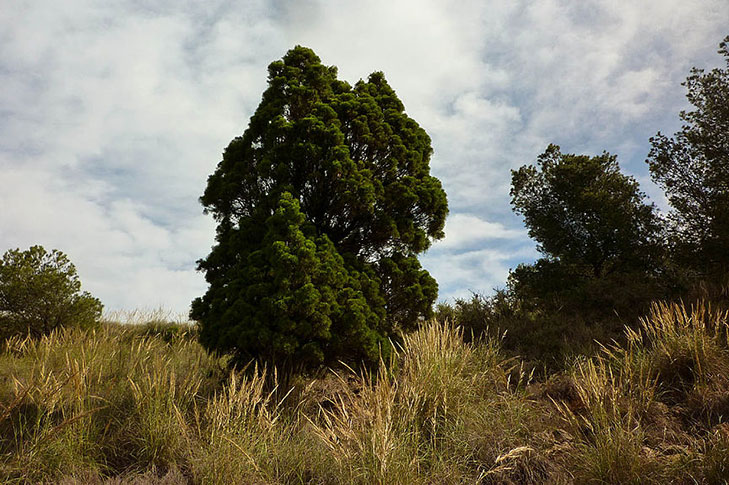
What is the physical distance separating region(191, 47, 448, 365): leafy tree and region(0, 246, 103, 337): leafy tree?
605 centimetres

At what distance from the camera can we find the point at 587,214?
13.7m

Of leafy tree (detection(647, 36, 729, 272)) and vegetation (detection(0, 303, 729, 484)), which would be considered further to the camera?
leafy tree (detection(647, 36, 729, 272))

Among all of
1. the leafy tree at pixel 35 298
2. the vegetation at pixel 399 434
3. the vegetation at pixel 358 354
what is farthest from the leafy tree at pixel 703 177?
the leafy tree at pixel 35 298

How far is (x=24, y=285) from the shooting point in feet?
35.1

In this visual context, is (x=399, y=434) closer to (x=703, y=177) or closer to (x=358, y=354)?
(x=358, y=354)

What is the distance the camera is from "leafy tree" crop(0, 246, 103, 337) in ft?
35.0

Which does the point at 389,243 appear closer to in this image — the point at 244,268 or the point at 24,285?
the point at 244,268

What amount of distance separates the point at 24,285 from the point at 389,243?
9410mm

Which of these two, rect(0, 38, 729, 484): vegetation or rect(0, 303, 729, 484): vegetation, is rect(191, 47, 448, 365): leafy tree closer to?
rect(0, 38, 729, 484): vegetation

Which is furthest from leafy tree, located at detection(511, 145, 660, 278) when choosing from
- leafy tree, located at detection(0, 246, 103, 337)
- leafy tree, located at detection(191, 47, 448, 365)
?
leafy tree, located at detection(0, 246, 103, 337)

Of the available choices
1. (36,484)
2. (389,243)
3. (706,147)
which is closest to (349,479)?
(36,484)

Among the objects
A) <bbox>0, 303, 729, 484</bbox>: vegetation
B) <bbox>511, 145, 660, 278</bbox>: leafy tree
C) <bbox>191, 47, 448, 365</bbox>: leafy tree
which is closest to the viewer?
<bbox>0, 303, 729, 484</bbox>: vegetation

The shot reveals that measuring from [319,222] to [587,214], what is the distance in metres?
10.0

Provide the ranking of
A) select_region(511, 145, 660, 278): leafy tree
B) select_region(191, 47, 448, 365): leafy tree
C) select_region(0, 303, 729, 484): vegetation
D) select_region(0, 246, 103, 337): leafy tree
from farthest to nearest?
select_region(511, 145, 660, 278): leafy tree < select_region(0, 246, 103, 337): leafy tree < select_region(191, 47, 448, 365): leafy tree < select_region(0, 303, 729, 484): vegetation
